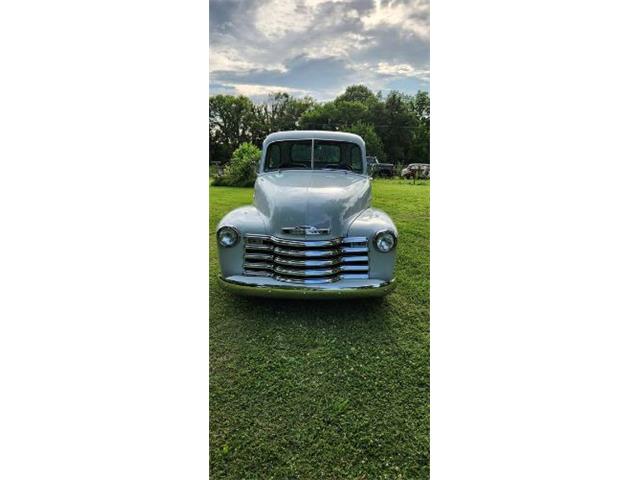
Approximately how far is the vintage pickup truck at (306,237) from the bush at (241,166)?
49 mm

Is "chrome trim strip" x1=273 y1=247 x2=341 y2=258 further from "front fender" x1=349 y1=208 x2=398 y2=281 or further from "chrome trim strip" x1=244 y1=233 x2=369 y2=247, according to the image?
"front fender" x1=349 y1=208 x2=398 y2=281

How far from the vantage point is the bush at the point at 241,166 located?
2.55m

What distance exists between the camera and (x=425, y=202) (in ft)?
7.86

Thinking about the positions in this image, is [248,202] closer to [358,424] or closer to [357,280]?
[357,280]

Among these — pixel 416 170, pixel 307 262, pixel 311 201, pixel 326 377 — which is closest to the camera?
pixel 326 377

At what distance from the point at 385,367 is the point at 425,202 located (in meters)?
0.93

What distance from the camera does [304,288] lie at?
8.08 feet

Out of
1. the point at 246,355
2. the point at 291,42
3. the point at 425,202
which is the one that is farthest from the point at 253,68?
the point at 246,355

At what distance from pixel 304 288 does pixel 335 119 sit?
40.3 inches

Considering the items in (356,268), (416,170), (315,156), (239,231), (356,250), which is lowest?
(356,268)

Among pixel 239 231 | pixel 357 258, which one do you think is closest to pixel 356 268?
pixel 357 258

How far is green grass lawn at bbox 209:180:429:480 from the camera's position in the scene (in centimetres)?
203

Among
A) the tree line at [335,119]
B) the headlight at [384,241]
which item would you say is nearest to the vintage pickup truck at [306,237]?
the headlight at [384,241]

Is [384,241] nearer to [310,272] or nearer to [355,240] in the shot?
[355,240]
